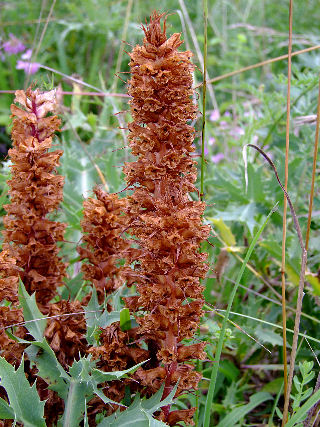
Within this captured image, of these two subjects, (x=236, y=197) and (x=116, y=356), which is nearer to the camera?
(x=116, y=356)

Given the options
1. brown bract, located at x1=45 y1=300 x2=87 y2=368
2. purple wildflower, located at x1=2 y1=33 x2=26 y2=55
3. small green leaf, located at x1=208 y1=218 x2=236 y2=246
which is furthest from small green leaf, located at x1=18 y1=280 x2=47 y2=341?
purple wildflower, located at x1=2 y1=33 x2=26 y2=55

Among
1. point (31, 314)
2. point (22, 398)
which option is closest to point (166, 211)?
point (31, 314)

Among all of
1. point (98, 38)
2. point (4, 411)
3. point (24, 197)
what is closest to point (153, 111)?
point (24, 197)

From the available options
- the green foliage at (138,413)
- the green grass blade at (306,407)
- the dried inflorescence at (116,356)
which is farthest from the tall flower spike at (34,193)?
the green grass blade at (306,407)

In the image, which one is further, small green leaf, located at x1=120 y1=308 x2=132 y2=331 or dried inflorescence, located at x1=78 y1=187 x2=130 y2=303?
dried inflorescence, located at x1=78 y1=187 x2=130 y2=303

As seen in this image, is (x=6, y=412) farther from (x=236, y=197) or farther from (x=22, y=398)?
(x=236, y=197)

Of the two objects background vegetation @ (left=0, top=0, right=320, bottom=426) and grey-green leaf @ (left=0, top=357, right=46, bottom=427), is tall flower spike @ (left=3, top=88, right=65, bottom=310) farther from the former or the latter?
grey-green leaf @ (left=0, top=357, right=46, bottom=427)

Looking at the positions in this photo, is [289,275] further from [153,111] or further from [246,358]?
[153,111]

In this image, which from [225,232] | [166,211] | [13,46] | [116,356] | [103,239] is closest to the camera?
[166,211]
